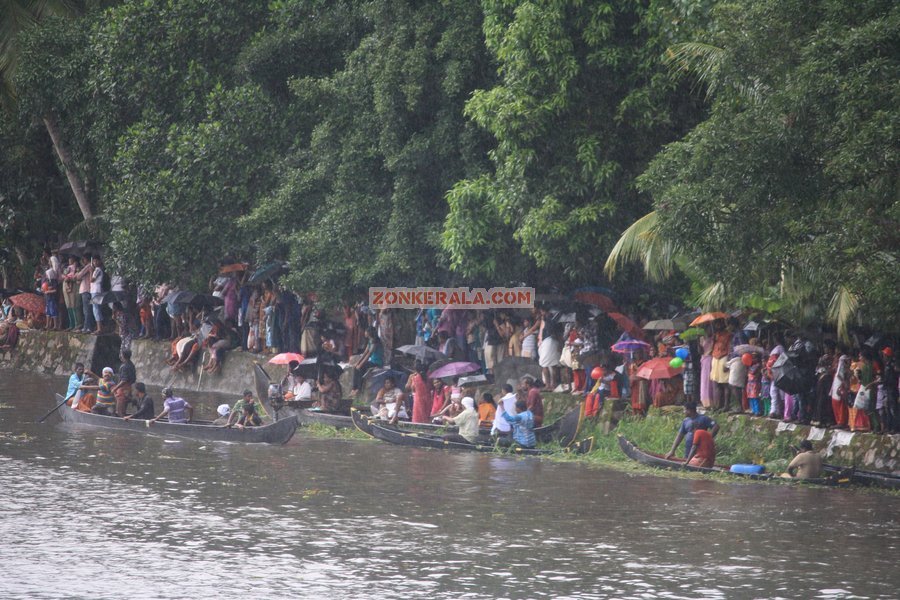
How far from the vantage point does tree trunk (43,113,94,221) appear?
122 feet

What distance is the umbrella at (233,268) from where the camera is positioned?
3441 cm

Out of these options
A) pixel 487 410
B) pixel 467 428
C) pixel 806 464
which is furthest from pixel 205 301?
pixel 806 464

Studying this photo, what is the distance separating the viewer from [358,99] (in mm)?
28516

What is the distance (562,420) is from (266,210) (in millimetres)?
9816

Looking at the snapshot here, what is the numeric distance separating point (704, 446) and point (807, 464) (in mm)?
1742

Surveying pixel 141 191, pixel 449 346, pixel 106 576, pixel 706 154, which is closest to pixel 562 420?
pixel 449 346

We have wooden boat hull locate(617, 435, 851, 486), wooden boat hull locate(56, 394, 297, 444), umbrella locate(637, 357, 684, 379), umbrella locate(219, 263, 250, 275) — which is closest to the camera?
wooden boat hull locate(617, 435, 851, 486)

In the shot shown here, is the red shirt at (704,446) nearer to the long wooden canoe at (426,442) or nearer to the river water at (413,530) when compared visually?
the river water at (413,530)

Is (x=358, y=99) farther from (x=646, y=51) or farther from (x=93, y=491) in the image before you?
(x=93, y=491)

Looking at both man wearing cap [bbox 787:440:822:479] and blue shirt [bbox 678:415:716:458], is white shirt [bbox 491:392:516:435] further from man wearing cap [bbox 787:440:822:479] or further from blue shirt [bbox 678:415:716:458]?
man wearing cap [bbox 787:440:822:479]

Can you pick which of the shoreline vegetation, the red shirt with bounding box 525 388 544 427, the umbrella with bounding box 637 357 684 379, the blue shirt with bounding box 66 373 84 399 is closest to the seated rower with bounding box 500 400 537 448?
the shoreline vegetation

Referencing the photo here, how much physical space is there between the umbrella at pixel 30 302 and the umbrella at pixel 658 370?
24063 mm

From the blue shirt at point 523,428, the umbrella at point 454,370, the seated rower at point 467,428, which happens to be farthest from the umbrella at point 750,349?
the umbrella at point 454,370

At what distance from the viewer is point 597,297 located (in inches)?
1019
